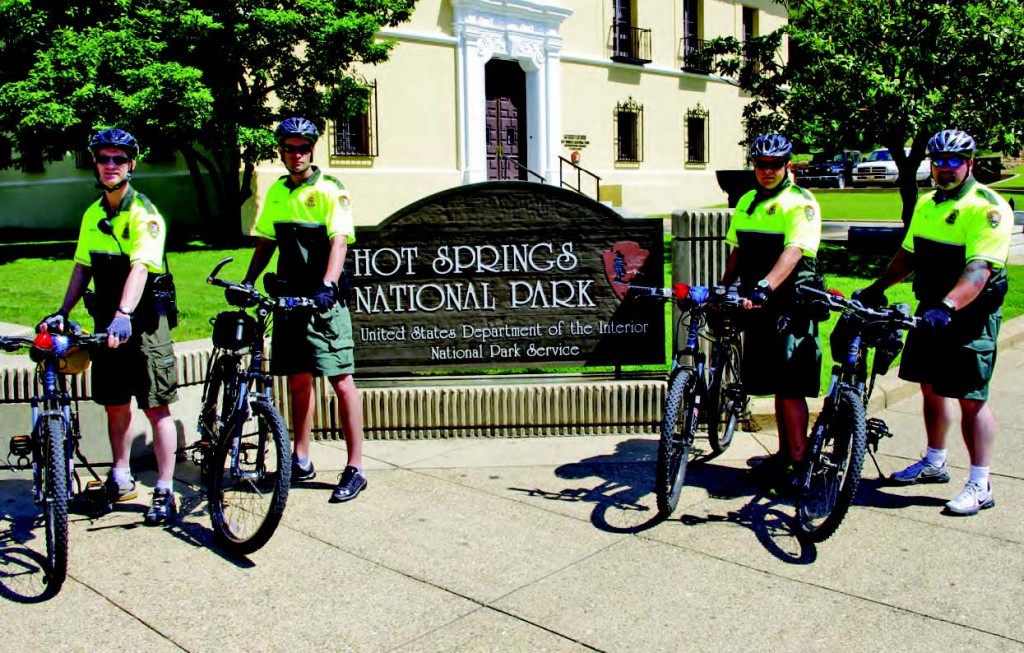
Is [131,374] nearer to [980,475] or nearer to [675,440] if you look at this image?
[675,440]

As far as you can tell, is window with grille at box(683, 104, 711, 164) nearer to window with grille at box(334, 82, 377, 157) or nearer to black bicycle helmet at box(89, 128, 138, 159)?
window with grille at box(334, 82, 377, 157)

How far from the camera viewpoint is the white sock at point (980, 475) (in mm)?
5176

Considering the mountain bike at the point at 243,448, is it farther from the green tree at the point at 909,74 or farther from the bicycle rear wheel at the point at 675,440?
the green tree at the point at 909,74

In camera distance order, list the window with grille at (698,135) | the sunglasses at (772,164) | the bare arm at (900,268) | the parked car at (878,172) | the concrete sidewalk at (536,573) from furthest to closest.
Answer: the parked car at (878,172), the window with grille at (698,135), the bare arm at (900,268), the sunglasses at (772,164), the concrete sidewalk at (536,573)

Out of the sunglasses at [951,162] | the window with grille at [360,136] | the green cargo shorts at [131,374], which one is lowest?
the green cargo shorts at [131,374]

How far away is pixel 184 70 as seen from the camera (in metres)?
15.0

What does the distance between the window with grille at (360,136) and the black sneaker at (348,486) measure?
16.6 m

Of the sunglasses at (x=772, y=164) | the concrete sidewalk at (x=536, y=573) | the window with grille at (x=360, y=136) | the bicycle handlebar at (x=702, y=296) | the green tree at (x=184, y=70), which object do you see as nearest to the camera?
the concrete sidewalk at (x=536, y=573)

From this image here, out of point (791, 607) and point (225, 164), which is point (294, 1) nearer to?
point (225, 164)

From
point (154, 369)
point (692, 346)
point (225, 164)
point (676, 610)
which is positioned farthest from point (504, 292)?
point (225, 164)

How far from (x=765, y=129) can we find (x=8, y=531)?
45.3 feet

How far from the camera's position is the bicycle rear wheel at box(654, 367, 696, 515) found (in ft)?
16.1

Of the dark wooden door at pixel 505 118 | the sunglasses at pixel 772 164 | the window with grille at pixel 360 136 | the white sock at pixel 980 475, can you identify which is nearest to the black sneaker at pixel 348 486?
the sunglasses at pixel 772 164

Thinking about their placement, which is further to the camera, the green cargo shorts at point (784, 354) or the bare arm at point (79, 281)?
the green cargo shorts at point (784, 354)
